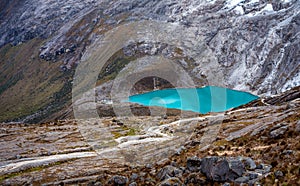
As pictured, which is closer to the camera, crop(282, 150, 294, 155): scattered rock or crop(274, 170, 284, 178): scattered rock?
crop(274, 170, 284, 178): scattered rock

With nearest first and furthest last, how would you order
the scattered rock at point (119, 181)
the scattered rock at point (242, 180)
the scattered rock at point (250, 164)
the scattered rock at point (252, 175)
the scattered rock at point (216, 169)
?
the scattered rock at point (242, 180), the scattered rock at point (252, 175), the scattered rock at point (216, 169), the scattered rock at point (250, 164), the scattered rock at point (119, 181)

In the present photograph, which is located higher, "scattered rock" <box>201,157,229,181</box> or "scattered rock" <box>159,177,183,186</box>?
"scattered rock" <box>201,157,229,181</box>

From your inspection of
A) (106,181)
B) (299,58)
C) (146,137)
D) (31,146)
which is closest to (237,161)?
(106,181)

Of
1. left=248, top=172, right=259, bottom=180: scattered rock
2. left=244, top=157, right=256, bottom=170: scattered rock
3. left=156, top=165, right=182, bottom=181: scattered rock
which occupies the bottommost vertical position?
left=156, top=165, right=182, bottom=181: scattered rock

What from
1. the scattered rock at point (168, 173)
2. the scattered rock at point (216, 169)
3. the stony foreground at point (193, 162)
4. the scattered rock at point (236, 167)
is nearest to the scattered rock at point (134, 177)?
the stony foreground at point (193, 162)

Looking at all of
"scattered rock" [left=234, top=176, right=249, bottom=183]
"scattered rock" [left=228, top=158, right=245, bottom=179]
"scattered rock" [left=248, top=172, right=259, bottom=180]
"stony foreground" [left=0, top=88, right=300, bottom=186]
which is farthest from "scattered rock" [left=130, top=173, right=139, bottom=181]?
"scattered rock" [left=248, top=172, right=259, bottom=180]

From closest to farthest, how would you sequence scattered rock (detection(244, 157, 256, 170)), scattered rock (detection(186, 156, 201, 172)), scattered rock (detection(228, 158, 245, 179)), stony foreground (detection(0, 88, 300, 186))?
scattered rock (detection(228, 158, 245, 179)) < stony foreground (detection(0, 88, 300, 186)) < scattered rock (detection(244, 157, 256, 170)) < scattered rock (detection(186, 156, 201, 172))

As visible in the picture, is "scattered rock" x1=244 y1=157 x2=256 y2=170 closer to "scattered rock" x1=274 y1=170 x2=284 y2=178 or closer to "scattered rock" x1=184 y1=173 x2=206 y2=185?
"scattered rock" x1=274 y1=170 x2=284 y2=178

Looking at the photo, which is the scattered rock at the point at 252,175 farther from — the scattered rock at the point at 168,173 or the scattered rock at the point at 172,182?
the scattered rock at the point at 168,173

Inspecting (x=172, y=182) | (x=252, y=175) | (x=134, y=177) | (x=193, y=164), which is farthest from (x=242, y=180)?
(x=134, y=177)
